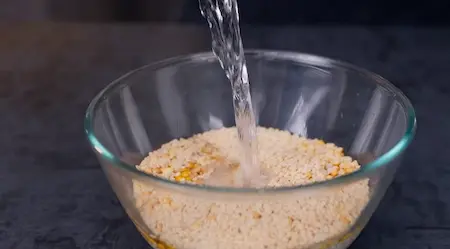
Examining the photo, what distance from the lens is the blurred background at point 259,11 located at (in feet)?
3.76

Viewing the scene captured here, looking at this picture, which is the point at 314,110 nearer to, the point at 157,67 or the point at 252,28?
the point at 157,67

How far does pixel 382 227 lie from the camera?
73 centimetres

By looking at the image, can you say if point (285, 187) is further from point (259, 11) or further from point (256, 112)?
point (259, 11)

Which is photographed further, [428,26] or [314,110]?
[428,26]

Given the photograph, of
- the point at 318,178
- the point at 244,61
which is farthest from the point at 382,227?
the point at 244,61

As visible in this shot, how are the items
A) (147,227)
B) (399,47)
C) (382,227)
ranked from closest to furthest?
(147,227), (382,227), (399,47)

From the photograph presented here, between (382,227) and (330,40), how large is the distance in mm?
482

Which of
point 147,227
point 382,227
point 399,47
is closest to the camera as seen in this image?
point 147,227

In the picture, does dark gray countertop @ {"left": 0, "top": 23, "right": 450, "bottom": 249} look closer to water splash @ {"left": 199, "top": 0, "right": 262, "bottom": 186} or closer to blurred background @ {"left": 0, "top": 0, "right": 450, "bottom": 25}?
blurred background @ {"left": 0, "top": 0, "right": 450, "bottom": 25}

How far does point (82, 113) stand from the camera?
3.11 feet

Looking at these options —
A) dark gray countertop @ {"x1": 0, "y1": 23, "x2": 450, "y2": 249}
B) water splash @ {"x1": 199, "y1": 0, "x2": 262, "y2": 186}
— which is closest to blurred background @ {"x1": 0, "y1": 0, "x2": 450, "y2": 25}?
dark gray countertop @ {"x1": 0, "y1": 23, "x2": 450, "y2": 249}

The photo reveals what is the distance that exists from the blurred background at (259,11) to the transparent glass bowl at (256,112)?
35cm

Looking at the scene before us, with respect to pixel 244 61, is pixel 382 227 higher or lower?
lower

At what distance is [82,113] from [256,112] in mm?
251
